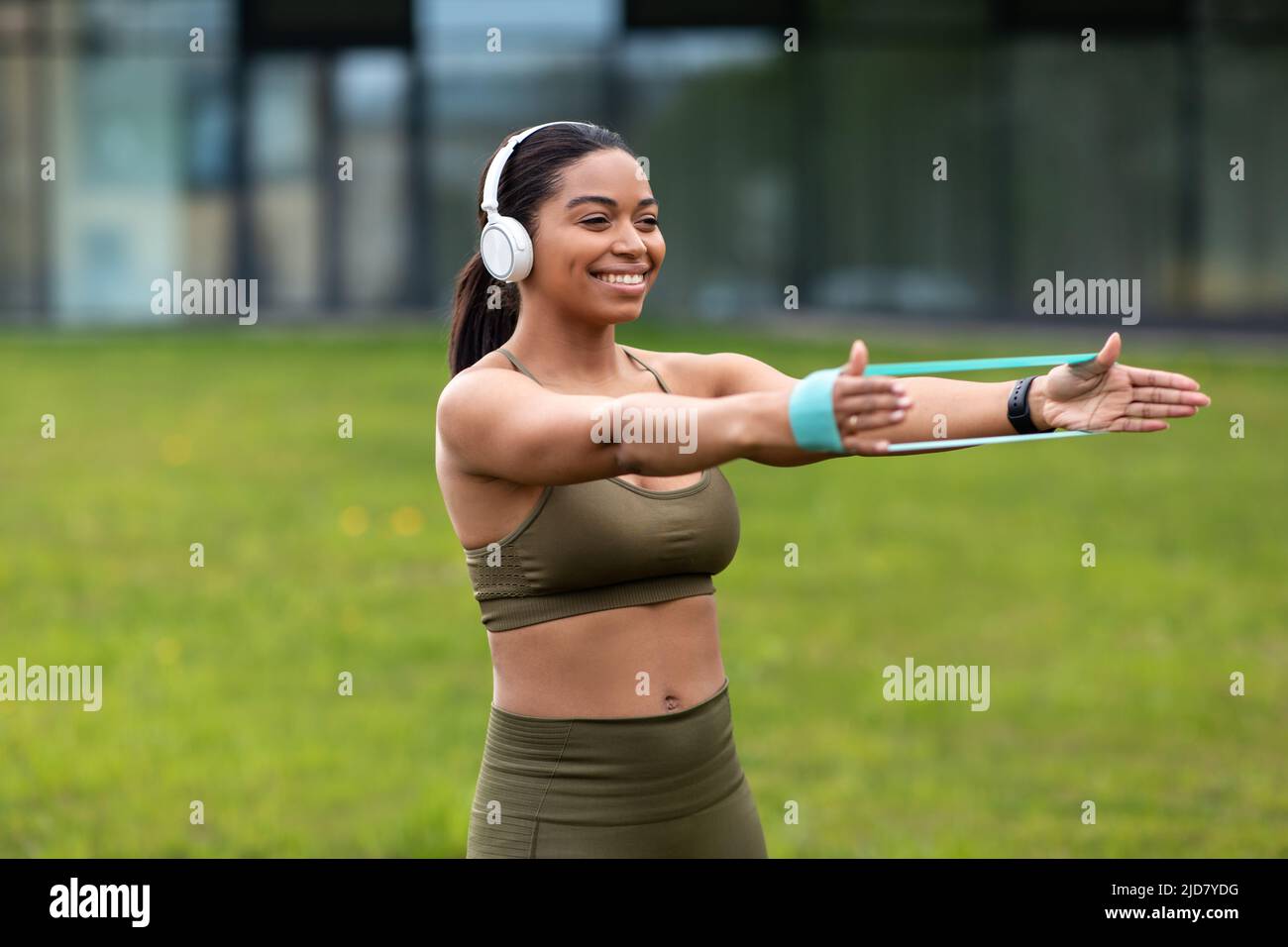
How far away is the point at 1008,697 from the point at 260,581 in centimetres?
501

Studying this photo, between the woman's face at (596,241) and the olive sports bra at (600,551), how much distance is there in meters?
0.21

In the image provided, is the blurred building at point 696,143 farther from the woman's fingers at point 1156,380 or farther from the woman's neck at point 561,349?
the woman's fingers at point 1156,380

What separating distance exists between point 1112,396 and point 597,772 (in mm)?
1370

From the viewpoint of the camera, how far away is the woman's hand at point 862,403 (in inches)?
117

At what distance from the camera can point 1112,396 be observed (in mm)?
3781

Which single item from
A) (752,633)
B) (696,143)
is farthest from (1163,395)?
(696,143)

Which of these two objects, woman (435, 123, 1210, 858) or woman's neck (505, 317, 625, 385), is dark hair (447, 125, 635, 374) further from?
woman's neck (505, 317, 625, 385)

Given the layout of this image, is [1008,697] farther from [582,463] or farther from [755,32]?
[755,32]

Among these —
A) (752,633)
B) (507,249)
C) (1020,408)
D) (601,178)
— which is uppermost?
(601,178)

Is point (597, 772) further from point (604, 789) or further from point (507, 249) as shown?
point (507, 249)

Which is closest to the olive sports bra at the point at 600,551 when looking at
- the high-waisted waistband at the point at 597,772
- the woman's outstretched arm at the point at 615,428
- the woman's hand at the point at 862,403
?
the woman's outstretched arm at the point at 615,428

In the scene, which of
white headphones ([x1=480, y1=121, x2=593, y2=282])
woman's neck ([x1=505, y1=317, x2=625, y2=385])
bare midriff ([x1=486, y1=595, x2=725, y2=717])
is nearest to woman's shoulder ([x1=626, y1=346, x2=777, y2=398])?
woman's neck ([x1=505, y1=317, x2=625, y2=385])

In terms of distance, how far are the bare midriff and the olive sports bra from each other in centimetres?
3

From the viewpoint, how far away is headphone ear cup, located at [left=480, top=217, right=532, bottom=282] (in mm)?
3559
